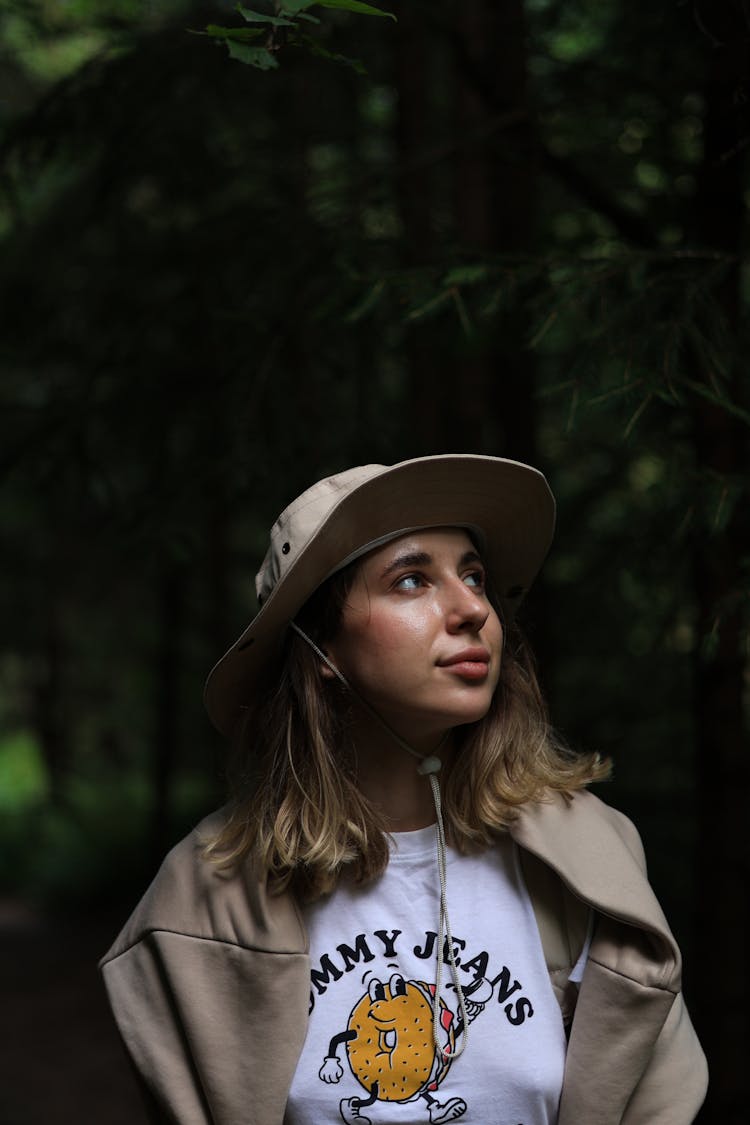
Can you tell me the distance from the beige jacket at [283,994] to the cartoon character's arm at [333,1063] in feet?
0.21

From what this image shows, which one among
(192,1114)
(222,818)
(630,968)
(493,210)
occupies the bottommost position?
(192,1114)

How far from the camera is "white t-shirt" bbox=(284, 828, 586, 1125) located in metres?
2.45

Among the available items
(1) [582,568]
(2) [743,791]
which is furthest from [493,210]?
(2) [743,791]

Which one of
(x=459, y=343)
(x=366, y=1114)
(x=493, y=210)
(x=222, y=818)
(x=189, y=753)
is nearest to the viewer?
(x=366, y=1114)

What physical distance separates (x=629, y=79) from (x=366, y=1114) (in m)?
3.18

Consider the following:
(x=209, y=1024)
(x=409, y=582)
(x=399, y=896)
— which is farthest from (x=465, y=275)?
(x=209, y=1024)

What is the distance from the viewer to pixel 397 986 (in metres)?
2.49

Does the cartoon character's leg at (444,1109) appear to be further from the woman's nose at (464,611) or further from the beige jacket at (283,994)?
the woman's nose at (464,611)

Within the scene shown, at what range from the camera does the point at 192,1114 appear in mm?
2520

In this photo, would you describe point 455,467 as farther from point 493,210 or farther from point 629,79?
point 493,210

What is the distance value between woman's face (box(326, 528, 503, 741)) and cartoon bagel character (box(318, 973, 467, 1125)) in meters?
0.56

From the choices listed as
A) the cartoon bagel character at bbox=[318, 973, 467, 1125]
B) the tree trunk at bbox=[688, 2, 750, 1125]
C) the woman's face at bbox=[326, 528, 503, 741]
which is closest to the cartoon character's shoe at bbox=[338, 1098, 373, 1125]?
the cartoon bagel character at bbox=[318, 973, 467, 1125]

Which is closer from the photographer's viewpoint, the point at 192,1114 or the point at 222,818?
the point at 192,1114

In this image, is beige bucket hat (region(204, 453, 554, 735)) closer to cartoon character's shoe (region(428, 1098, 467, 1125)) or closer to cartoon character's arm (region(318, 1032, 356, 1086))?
cartoon character's arm (region(318, 1032, 356, 1086))
